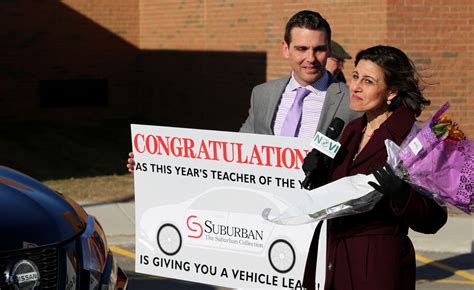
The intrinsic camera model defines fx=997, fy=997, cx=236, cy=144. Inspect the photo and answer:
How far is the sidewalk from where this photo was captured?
9910 mm

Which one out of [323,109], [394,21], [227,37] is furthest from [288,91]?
[227,37]

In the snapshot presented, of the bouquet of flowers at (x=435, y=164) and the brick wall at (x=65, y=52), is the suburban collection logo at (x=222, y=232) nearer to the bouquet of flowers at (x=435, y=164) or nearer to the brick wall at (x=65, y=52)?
the bouquet of flowers at (x=435, y=164)

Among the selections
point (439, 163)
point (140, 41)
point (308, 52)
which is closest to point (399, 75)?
point (439, 163)

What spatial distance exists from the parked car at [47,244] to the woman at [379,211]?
129 cm

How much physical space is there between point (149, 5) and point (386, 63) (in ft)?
51.2

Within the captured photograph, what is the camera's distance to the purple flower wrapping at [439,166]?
3.97 meters

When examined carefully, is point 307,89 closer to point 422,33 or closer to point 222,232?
point 222,232

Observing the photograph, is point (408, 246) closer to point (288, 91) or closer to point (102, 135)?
point (288, 91)

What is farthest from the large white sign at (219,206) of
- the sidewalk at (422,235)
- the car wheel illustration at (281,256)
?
the sidewalk at (422,235)

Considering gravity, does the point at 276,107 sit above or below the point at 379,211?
above

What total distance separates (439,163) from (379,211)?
37 cm

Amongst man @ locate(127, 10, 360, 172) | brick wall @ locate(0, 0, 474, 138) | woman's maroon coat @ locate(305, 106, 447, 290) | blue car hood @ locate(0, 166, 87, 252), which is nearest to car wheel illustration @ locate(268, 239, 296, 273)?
man @ locate(127, 10, 360, 172)

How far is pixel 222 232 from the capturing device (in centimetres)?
534

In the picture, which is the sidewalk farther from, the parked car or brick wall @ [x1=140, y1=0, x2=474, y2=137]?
the parked car
